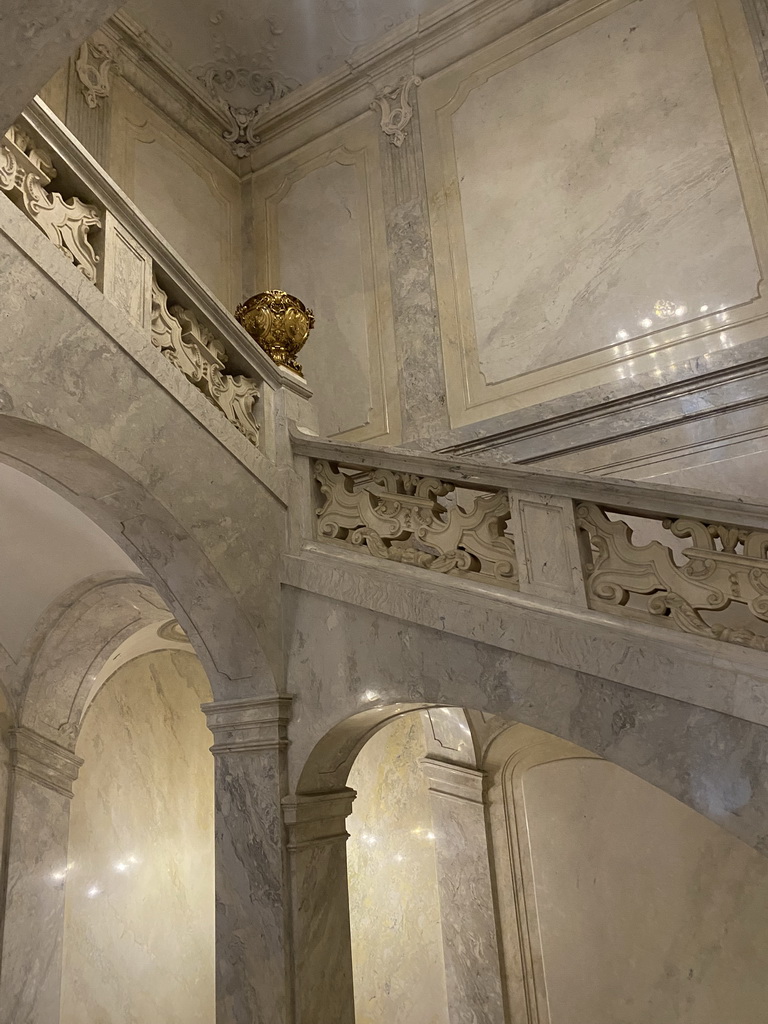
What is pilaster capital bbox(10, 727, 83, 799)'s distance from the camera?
539 cm

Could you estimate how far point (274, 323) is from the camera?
4234mm

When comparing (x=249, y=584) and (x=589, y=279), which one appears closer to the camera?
(x=249, y=584)

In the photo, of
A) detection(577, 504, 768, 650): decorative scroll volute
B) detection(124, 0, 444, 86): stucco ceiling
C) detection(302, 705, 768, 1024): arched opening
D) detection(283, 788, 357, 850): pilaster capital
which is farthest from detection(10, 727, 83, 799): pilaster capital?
detection(124, 0, 444, 86): stucco ceiling

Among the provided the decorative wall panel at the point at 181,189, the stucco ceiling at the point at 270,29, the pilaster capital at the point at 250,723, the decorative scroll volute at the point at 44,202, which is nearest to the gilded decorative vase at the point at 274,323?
the decorative scroll volute at the point at 44,202

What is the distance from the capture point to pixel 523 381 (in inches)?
242

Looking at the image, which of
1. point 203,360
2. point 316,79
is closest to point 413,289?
point 316,79

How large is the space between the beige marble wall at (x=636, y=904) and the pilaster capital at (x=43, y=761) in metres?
3.19

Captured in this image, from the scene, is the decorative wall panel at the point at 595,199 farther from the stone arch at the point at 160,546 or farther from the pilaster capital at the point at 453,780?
the stone arch at the point at 160,546

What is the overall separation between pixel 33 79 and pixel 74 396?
126 cm

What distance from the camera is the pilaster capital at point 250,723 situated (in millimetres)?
3551

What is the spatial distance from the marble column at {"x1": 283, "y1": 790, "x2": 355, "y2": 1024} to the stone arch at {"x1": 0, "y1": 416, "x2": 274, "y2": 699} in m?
0.61

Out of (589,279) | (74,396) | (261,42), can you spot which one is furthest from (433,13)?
(74,396)

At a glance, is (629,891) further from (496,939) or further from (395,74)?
(395,74)

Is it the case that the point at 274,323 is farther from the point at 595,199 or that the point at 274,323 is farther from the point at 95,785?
the point at 95,785
